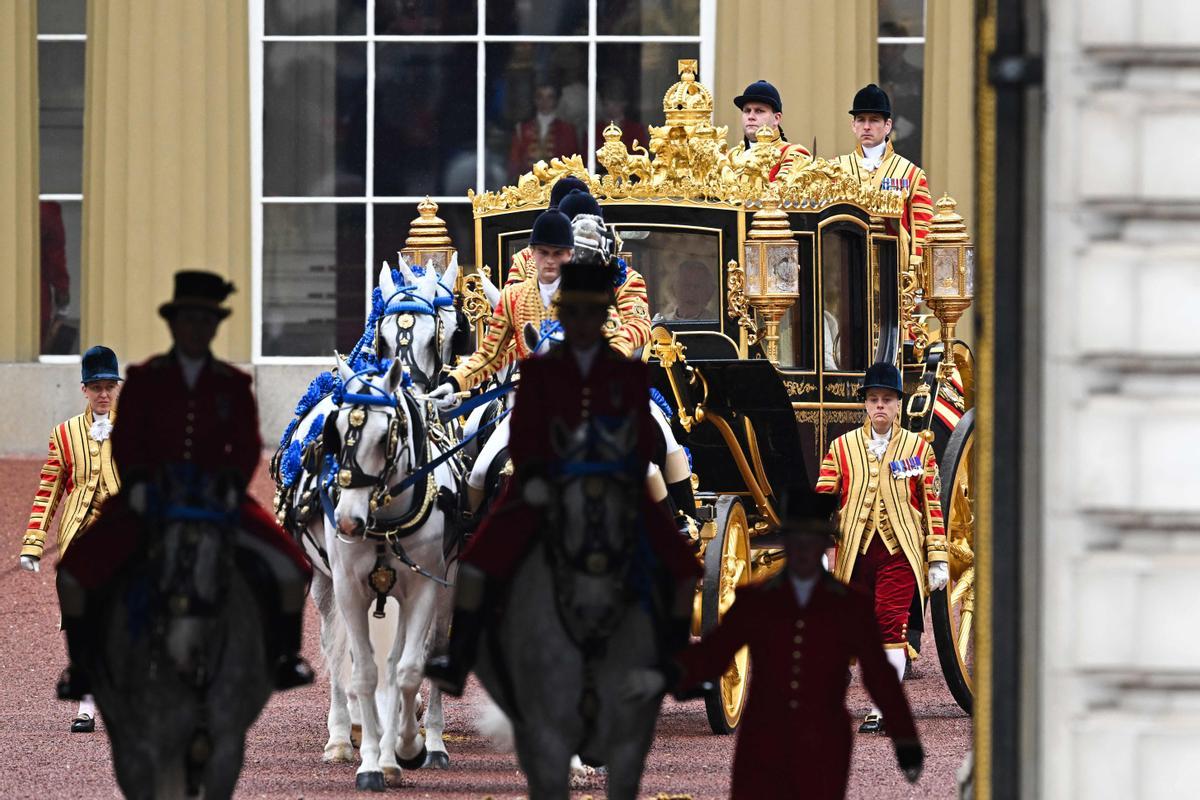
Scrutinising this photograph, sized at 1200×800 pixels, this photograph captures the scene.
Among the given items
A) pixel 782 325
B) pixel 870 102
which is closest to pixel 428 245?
pixel 782 325

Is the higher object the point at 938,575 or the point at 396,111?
the point at 396,111

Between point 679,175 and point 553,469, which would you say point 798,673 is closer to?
point 553,469

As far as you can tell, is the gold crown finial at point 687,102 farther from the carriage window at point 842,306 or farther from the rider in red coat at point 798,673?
the rider in red coat at point 798,673

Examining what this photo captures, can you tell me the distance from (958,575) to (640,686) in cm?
511

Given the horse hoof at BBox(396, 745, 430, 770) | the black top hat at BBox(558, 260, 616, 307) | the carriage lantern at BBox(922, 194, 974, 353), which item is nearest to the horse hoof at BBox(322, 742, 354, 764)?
the horse hoof at BBox(396, 745, 430, 770)

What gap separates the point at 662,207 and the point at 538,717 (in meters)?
5.36

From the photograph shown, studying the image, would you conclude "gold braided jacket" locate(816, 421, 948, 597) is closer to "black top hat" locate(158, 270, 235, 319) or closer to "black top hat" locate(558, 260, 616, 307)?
"black top hat" locate(558, 260, 616, 307)

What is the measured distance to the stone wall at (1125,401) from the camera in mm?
6332

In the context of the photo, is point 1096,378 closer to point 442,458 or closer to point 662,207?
point 442,458

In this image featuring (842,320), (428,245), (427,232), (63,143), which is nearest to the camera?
(428,245)

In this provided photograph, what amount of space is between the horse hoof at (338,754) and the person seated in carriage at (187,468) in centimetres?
308

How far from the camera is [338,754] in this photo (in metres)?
10.4

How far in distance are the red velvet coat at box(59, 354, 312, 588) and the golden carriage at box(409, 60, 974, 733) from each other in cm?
411

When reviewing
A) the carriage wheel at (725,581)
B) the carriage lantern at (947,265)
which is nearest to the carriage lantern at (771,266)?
the carriage wheel at (725,581)
